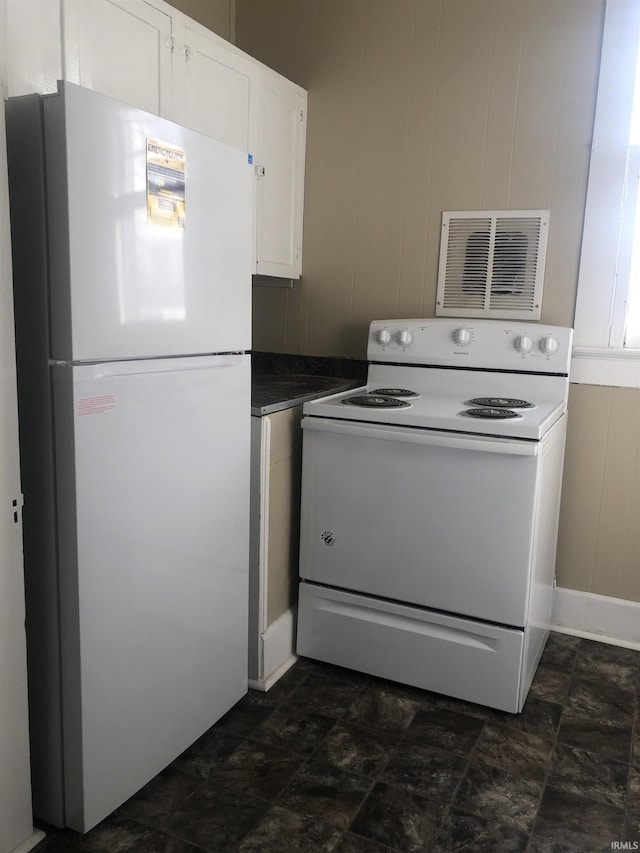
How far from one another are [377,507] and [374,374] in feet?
2.40

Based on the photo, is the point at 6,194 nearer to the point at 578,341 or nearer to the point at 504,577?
the point at 504,577

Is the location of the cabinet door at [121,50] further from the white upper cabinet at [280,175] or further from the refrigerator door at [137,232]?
the white upper cabinet at [280,175]

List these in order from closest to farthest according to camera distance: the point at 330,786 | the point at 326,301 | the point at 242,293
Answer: the point at 330,786 → the point at 242,293 → the point at 326,301

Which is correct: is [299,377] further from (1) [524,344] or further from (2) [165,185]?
(2) [165,185]

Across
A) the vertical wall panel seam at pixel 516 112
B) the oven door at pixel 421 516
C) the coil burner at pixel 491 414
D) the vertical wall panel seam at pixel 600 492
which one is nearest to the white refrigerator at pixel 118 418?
the oven door at pixel 421 516

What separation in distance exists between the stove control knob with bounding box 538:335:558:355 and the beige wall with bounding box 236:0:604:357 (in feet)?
0.56

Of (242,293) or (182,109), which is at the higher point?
(182,109)

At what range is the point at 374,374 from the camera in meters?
2.77

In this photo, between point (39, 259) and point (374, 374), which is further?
point (374, 374)

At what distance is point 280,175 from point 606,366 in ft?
4.79

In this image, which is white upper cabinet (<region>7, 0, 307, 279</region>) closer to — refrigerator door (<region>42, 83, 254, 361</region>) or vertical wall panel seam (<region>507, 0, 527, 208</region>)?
refrigerator door (<region>42, 83, 254, 361</region>)

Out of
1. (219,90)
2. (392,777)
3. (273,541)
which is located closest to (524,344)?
(273,541)

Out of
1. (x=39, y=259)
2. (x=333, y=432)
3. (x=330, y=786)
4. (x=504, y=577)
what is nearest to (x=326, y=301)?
(x=333, y=432)

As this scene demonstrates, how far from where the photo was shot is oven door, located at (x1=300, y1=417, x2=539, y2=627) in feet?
6.66
